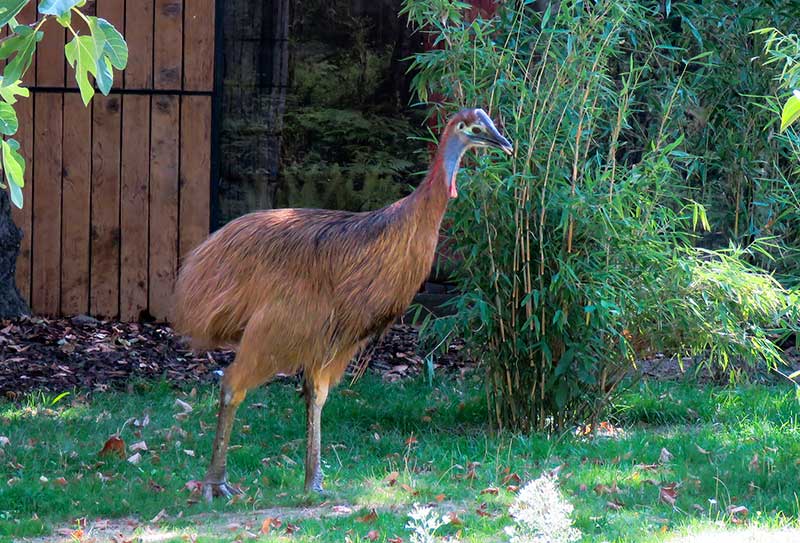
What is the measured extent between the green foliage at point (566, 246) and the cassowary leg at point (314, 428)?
0.96 m

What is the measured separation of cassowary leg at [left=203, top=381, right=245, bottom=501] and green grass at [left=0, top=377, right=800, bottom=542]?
0.11 meters

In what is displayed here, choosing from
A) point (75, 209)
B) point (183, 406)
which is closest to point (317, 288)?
point (183, 406)

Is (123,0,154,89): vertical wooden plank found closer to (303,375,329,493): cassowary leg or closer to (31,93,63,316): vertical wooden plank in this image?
(31,93,63,316): vertical wooden plank

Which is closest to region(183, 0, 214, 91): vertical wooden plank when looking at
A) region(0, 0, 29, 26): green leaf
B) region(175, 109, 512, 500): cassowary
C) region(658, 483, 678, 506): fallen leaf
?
region(175, 109, 512, 500): cassowary

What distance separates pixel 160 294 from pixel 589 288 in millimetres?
4156

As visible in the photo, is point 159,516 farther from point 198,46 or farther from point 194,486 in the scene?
point 198,46

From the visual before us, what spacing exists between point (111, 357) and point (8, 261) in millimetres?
1228

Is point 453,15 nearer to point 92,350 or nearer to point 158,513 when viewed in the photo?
point 158,513

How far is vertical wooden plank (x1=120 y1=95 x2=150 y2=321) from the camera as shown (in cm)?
900

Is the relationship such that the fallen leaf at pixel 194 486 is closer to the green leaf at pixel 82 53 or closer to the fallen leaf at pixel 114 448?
the fallen leaf at pixel 114 448

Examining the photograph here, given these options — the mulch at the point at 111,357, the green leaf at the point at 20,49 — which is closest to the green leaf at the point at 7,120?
the green leaf at the point at 20,49

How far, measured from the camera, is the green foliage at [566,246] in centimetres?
604

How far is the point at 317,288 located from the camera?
542 centimetres

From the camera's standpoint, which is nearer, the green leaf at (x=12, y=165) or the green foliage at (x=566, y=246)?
Result: the green leaf at (x=12, y=165)
